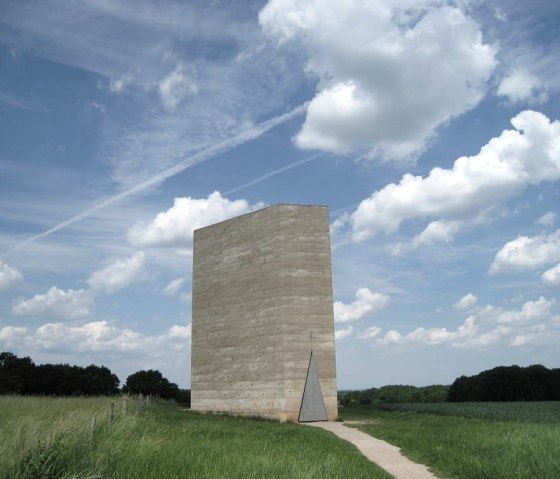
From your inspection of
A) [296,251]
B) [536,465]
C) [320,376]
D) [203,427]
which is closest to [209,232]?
[296,251]

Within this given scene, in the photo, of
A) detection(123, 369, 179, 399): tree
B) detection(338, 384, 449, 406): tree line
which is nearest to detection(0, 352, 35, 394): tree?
detection(123, 369, 179, 399): tree

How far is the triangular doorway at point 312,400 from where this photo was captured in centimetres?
2797

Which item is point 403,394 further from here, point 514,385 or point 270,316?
point 270,316

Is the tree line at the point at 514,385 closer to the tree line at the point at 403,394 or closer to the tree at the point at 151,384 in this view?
the tree line at the point at 403,394

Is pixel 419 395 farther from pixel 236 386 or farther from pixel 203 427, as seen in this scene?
pixel 203 427

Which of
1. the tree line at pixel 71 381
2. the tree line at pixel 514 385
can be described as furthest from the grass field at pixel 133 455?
the tree line at pixel 514 385

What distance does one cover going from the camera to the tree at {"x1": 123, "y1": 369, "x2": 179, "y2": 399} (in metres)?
63.0

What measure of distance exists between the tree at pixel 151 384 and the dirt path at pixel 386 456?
144 ft

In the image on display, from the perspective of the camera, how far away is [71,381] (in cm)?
6462

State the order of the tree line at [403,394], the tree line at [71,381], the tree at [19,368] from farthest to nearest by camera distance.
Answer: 1. the tree line at [403,394]
2. the tree line at [71,381]
3. the tree at [19,368]

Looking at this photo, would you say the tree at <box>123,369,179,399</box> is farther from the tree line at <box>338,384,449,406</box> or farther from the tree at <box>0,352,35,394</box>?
the tree line at <box>338,384,449,406</box>

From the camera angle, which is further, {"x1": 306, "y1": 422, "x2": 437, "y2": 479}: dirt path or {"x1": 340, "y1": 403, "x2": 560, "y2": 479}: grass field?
{"x1": 306, "y1": 422, "x2": 437, "y2": 479}: dirt path

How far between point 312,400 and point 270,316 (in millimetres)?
4728

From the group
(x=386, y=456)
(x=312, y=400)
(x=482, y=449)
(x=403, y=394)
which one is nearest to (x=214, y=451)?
(x=386, y=456)
